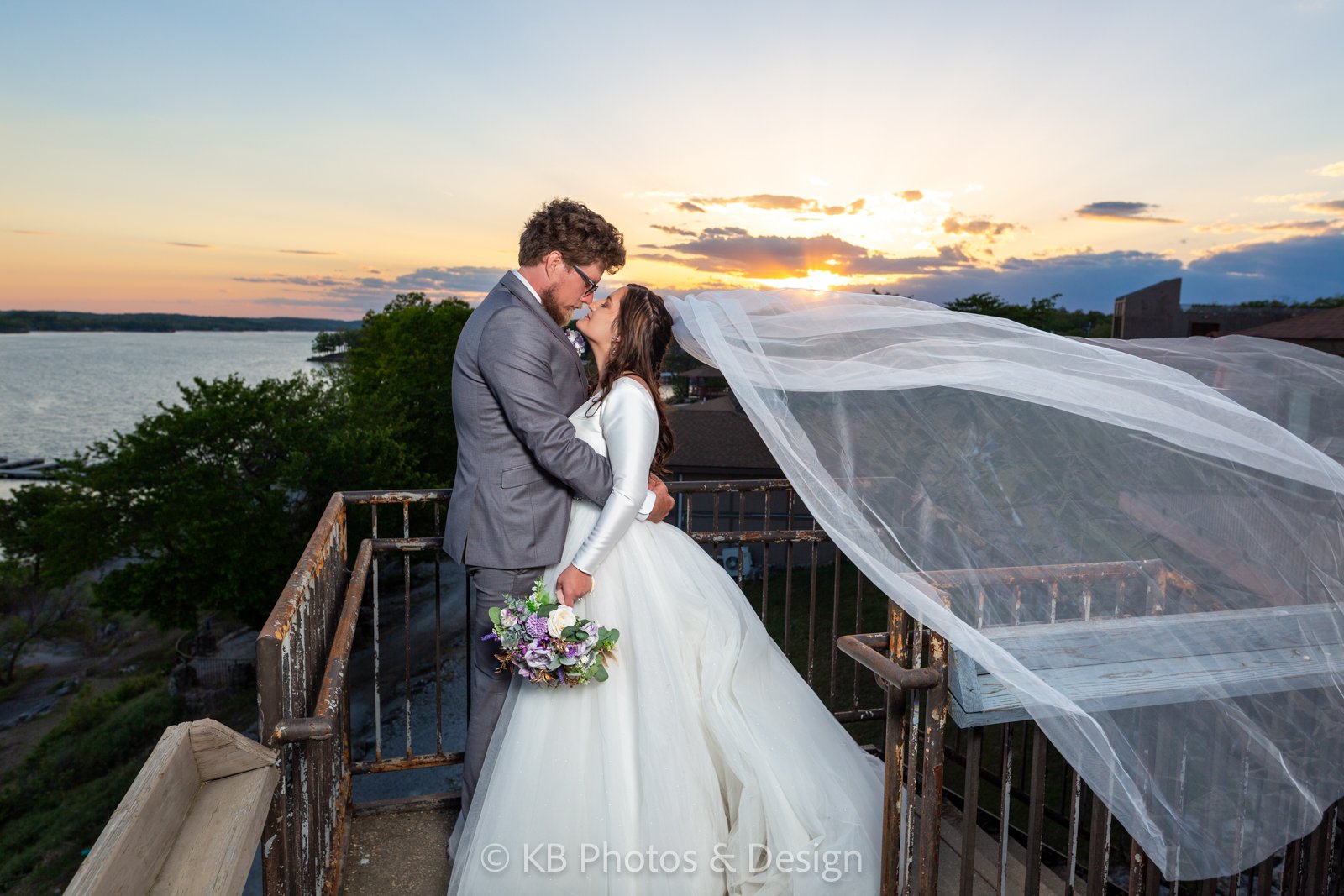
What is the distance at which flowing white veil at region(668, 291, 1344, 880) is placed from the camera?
1.90 meters

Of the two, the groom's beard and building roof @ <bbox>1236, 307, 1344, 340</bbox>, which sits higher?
building roof @ <bbox>1236, 307, 1344, 340</bbox>

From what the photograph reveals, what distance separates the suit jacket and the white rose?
0.31 metres

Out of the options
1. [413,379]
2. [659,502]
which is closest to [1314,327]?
[659,502]

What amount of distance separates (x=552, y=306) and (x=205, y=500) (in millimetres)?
25027

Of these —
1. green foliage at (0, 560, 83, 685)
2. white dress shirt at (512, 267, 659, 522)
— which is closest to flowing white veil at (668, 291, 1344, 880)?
white dress shirt at (512, 267, 659, 522)

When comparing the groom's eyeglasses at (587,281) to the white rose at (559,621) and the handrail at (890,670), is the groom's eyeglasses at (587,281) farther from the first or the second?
the handrail at (890,670)

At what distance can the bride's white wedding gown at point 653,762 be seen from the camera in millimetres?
2457

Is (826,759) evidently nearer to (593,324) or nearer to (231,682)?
(593,324)

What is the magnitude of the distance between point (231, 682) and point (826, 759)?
29150 mm

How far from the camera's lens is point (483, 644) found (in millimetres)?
2854

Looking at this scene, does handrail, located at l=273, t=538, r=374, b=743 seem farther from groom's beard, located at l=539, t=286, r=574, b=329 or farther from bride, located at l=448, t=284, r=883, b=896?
groom's beard, located at l=539, t=286, r=574, b=329

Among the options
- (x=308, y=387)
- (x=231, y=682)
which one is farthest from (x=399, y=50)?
(x=231, y=682)

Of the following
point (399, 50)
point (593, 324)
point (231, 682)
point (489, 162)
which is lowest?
point (231, 682)

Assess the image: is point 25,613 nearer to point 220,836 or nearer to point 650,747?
point 650,747
